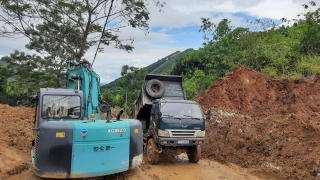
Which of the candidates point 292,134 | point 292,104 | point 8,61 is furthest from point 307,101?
point 8,61

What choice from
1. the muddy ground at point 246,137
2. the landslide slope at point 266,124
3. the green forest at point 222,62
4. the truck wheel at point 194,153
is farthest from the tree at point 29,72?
the truck wheel at point 194,153

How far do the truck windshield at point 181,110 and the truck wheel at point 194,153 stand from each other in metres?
1.16

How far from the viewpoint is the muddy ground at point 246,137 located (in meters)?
9.70

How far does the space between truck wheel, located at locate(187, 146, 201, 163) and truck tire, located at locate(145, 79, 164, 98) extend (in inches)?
105

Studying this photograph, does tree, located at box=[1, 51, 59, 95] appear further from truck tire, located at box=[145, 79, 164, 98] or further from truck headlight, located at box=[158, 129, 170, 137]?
truck headlight, located at box=[158, 129, 170, 137]

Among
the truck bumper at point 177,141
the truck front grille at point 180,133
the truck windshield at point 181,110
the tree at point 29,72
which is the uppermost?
the tree at point 29,72

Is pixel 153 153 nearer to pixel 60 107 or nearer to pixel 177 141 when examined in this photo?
pixel 177 141

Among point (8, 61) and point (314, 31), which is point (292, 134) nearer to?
point (314, 31)

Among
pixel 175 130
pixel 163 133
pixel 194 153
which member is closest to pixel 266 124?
pixel 194 153

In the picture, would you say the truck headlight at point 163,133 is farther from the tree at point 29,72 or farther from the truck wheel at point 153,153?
the tree at point 29,72

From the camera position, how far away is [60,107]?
7.34 metres

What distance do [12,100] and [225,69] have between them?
17910 mm

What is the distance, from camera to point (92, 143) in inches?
232

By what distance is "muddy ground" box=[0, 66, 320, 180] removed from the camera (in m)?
9.70
